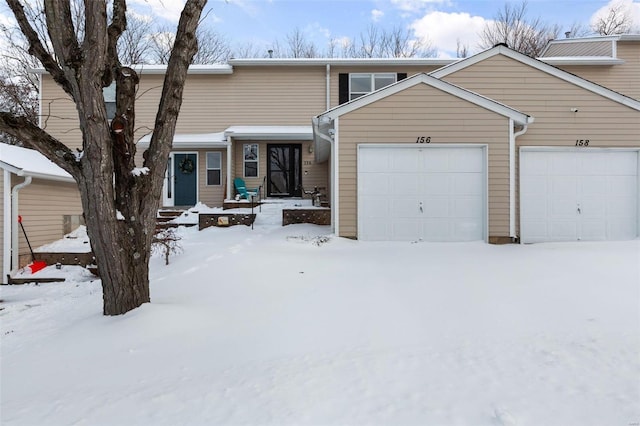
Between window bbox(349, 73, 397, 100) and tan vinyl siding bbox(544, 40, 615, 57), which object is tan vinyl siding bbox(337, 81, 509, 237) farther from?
tan vinyl siding bbox(544, 40, 615, 57)

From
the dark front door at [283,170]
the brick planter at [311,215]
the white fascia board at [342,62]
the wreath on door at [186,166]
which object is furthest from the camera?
the dark front door at [283,170]

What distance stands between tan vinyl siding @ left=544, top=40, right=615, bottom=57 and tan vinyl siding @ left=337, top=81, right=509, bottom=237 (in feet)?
30.9

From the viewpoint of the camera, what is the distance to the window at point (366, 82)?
1443 cm

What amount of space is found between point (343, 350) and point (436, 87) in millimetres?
7319

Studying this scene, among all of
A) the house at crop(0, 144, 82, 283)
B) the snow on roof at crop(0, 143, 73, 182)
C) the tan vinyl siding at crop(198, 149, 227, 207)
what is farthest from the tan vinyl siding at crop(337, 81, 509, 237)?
the house at crop(0, 144, 82, 283)

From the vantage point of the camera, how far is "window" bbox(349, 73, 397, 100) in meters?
14.4

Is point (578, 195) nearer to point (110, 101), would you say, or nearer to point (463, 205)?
point (463, 205)

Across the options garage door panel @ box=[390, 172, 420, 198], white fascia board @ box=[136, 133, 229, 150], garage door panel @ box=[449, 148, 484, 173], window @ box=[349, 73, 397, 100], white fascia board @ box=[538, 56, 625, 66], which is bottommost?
garage door panel @ box=[390, 172, 420, 198]

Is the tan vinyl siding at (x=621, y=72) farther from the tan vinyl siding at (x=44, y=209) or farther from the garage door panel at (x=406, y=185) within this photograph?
the tan vinyl siding at (x=44, y=209)

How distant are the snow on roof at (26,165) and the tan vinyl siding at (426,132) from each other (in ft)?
21.8

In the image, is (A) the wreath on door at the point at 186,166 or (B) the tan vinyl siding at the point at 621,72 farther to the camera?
(A) the wreath on door at the point at 186,166

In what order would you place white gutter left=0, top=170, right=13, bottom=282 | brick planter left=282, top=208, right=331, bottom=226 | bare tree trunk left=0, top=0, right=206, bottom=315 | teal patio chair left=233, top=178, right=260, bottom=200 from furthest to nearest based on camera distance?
teal patio chair left=233, top=178, right=260, bottom=200 < brick planter left=282, top=208, right=331, bottom=226 < white gutter left=0, top=170, right=13, bottom=282 < bare tree trunk left=0, top=0, right=206, bottom=315

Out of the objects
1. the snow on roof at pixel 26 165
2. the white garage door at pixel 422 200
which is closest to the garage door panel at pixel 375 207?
the white garage door at pixel 422 200

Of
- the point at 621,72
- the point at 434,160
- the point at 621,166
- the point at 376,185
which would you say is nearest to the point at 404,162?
the point at 434,160
